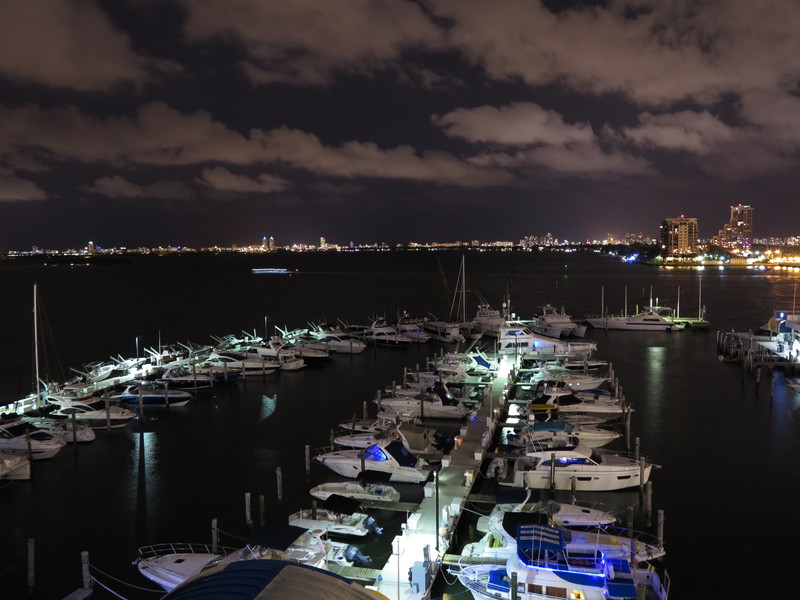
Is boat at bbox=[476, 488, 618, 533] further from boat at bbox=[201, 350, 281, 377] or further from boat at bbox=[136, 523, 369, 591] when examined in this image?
boat at bbox=[201, 350, 281, 377]

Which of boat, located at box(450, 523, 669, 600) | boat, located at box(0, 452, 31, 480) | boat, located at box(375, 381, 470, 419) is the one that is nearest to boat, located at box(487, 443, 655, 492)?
boat, located at box(450, 523, 669, 600)

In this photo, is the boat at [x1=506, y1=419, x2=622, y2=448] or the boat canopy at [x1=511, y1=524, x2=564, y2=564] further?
the boat at [x1=506, y1=419, x2=622, y2=448]

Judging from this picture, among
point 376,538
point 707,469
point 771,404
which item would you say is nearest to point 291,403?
point 376,538

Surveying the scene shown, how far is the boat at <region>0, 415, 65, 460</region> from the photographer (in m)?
28.5

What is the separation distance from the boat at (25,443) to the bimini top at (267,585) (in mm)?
26732

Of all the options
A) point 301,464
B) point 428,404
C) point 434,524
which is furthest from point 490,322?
point 434,524

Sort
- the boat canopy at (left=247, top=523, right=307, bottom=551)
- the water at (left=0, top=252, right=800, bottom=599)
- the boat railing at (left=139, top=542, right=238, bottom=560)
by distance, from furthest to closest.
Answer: the water at (left=0, top=252, right=800, bottom=599)
the boat railing at (left=139, top=542, right=238, bottom=560)
the boat canopy at (left=247, top=523, right=307, bottom=551)

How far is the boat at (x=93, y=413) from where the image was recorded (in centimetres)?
3394

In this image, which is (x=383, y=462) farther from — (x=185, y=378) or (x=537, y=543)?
(x=185, y=378)

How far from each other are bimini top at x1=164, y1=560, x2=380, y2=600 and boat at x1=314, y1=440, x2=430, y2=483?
19272mm

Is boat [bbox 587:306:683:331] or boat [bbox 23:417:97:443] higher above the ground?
boat [bbox 587:306:683:331]

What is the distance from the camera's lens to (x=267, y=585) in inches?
229

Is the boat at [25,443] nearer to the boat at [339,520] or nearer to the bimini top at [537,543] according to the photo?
the boat at [339,520]

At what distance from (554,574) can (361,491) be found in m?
9.48
